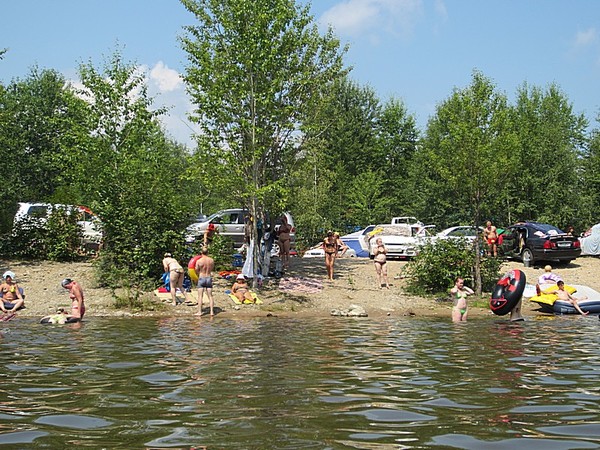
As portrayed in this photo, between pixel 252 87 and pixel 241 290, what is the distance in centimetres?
685

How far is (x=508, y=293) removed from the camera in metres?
18.5

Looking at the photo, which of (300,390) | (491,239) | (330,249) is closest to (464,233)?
(491,239)

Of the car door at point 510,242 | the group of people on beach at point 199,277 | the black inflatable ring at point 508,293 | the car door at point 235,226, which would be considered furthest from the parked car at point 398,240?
the black inflatable ring at point 508,293

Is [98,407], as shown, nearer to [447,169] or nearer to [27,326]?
[27,326]

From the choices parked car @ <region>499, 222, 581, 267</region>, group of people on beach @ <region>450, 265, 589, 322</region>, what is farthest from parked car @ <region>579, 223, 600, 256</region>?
group of people on beach @ <region>450, 265, 589, 322</region>

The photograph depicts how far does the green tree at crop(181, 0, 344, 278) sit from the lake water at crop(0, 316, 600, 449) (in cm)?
969

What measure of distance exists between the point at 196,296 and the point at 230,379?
44.6ft

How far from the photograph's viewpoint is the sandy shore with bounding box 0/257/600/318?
70.1 feet

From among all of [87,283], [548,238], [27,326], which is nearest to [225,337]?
[27,326]

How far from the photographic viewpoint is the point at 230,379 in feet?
29.3

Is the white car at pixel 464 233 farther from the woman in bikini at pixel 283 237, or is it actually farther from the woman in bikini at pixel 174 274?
the woman in bikini at pixel 174 274

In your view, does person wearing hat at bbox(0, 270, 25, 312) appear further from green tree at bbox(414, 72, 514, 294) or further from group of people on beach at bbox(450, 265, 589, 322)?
green tree at bbox(414, 72, 514, 294)

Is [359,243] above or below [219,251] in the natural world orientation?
above

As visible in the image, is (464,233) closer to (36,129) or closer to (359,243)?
(359,243)
